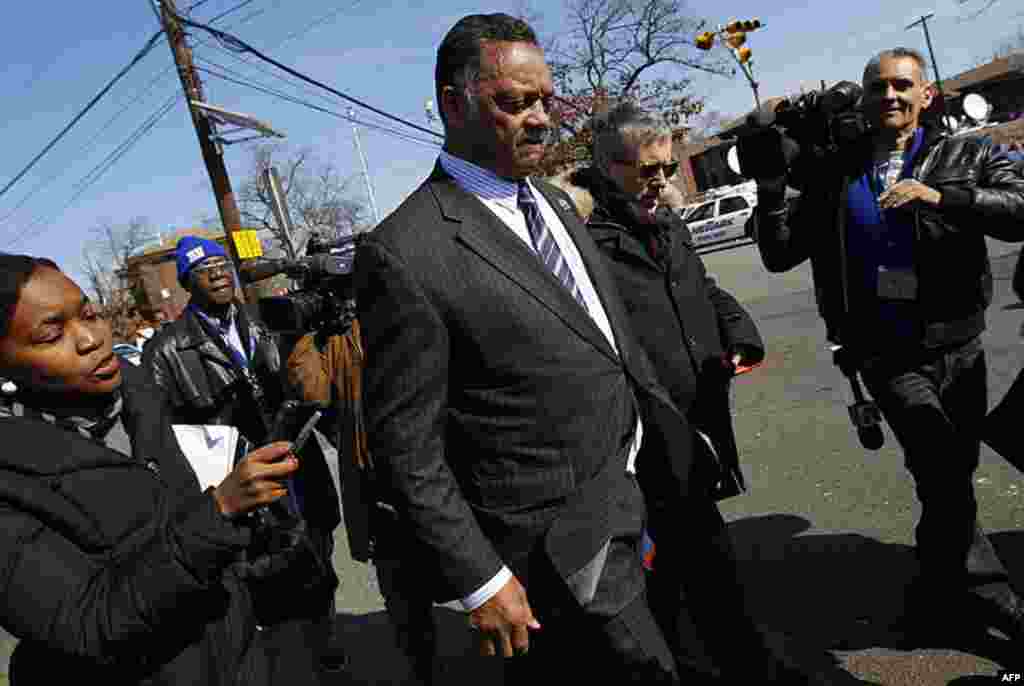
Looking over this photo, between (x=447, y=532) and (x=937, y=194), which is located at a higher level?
(x=937, y=194)

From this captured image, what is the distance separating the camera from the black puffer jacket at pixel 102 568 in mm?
1313

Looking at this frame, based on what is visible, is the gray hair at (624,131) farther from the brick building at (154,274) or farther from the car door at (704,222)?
the brick building at (154,274)

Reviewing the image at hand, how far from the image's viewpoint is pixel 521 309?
185 cm

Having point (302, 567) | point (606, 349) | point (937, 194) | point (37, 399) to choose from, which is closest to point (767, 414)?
point (937, 194)

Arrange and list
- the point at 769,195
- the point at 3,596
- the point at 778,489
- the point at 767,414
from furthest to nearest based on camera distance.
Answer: the point at 767,414, the point at 778,489, the point at 769,195, the point at 3,596

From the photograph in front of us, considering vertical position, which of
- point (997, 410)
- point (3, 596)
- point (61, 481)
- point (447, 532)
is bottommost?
point (997, 410)

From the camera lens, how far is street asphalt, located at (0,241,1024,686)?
9.12 feet

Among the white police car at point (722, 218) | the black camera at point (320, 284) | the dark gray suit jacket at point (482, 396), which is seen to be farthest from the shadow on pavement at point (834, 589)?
the white police car at point (722, 218)

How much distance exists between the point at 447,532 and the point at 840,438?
13.0ft

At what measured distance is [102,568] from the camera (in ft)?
4.56

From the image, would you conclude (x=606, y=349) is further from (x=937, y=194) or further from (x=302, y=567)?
(x=937, y=194)

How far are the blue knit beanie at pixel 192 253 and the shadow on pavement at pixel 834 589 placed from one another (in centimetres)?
299

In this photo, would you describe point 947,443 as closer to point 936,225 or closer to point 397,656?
point 936,225

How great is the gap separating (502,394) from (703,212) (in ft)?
82.1
